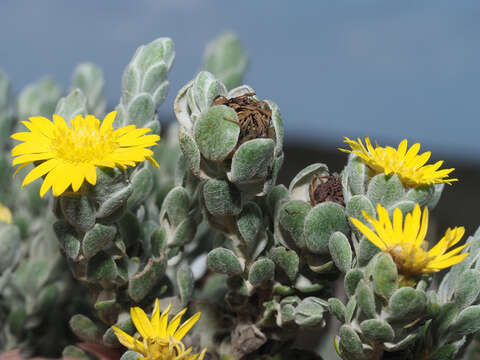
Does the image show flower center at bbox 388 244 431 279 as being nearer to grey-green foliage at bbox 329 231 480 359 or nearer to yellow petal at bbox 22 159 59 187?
grey-green foliage at bbox 329 231 480 359

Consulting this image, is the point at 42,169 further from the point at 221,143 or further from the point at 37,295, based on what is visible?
the point at 37,295

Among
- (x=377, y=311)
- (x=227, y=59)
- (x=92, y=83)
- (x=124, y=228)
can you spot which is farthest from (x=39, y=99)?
(x=377, y=311)

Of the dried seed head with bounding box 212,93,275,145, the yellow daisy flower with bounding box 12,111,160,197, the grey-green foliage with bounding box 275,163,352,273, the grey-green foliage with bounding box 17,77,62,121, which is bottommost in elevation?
the grey-green foliage with bounding box 17,77,62,121

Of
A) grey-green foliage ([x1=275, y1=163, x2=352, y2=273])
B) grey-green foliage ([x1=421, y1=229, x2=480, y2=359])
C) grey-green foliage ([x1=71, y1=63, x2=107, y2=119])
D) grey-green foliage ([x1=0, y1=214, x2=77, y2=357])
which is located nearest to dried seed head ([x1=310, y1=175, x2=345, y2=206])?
grey-green foliage ([x1=275, y1=163, x2=352, y2=273])

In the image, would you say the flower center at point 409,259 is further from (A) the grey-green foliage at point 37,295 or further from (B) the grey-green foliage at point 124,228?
(A) the grey-green foliage at point 37,295

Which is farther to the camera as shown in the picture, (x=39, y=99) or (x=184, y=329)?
(x=39, y=99)

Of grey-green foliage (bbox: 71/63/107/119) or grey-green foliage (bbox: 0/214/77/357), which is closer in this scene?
grey-green foliage (bbox: 0/214/77/357)

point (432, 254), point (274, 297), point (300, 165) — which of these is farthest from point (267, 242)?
point (300, 165)
